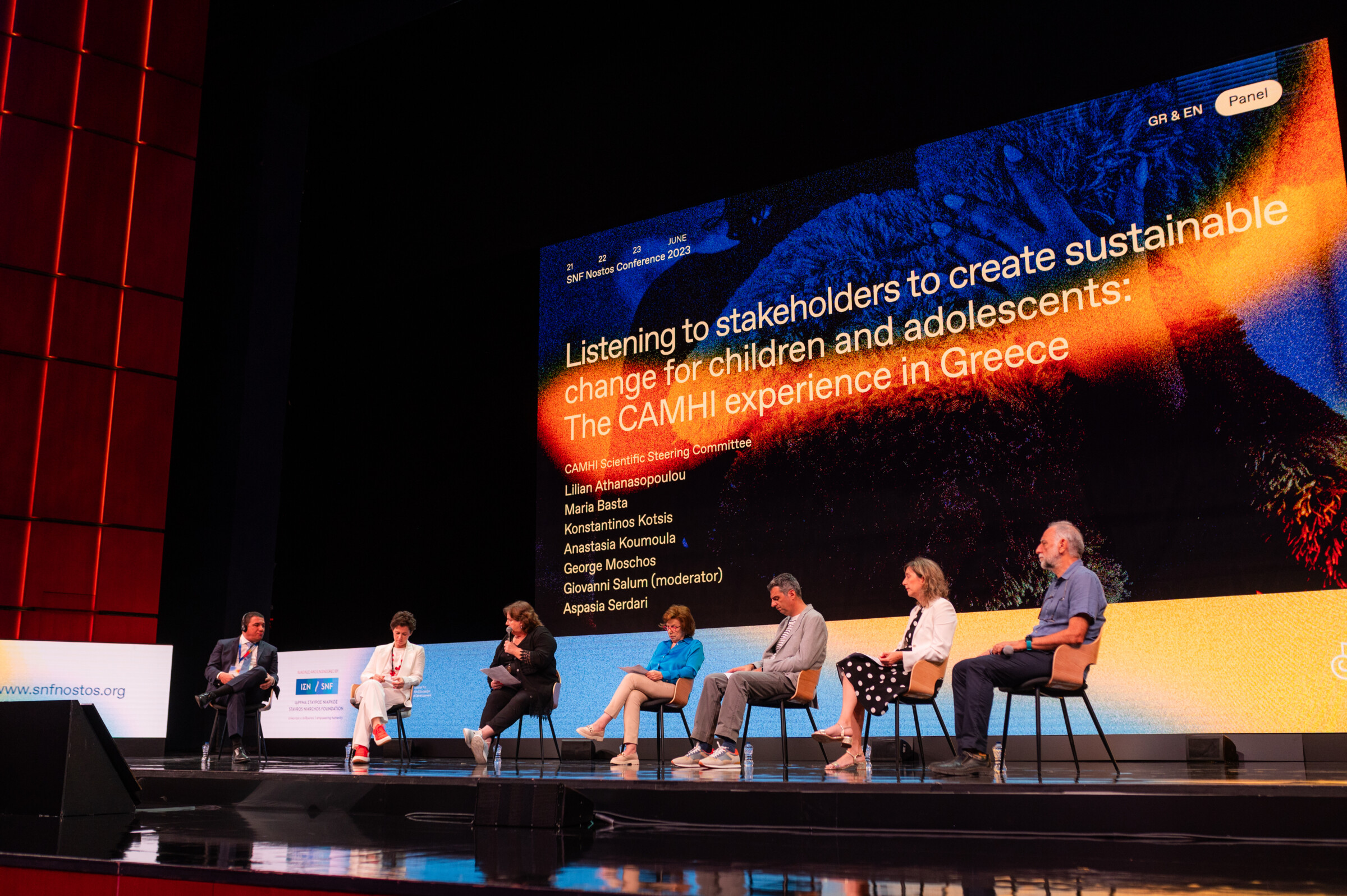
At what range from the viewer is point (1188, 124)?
221 inches

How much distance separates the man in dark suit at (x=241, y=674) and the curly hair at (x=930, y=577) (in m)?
3.96

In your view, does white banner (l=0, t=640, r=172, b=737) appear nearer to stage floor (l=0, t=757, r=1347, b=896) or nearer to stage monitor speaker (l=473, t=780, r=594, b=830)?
stage floor (l=0, t=757, r=1347, b=896)

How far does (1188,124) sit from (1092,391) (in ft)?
4.71

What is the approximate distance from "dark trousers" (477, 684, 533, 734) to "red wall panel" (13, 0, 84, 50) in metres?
6.39

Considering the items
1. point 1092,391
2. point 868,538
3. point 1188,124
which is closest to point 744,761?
point 868,538

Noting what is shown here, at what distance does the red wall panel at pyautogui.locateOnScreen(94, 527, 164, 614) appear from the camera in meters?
8.30

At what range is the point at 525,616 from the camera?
5762 mm

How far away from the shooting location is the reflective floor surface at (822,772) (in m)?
3.65

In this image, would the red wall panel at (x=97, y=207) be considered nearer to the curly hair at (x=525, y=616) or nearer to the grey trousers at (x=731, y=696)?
the curly hair at (x=525, y=616)

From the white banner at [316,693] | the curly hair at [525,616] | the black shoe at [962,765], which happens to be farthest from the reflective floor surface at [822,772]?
the white banner at [316,693]

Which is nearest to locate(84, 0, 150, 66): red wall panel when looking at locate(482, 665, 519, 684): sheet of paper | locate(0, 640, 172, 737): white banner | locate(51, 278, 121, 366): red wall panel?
locate(51, 278, 121, 366): red wall panel

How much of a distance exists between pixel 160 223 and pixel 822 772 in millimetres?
7089

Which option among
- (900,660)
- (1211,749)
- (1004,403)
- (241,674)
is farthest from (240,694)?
(1211,749)

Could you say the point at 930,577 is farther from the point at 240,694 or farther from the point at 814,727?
the point at 240,694
